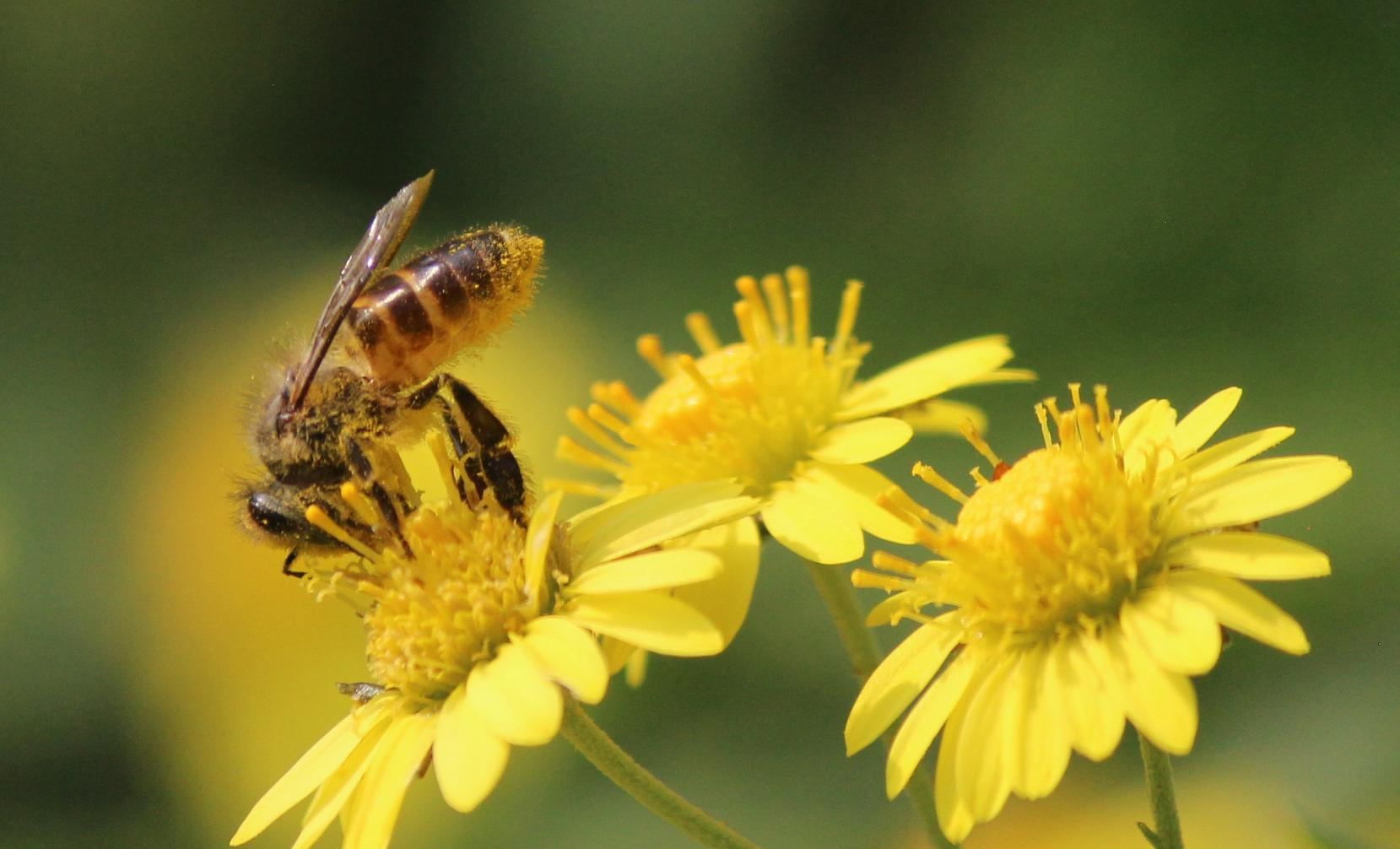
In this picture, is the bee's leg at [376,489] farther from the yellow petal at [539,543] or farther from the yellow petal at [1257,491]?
the yellow petal at [1257,491]

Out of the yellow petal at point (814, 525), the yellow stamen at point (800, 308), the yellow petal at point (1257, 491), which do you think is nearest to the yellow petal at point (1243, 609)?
the yellow petal at point (1257, 491)

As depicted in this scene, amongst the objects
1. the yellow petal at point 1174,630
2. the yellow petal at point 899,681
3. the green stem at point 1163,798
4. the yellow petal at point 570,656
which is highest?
the yellow petal at point 570,656

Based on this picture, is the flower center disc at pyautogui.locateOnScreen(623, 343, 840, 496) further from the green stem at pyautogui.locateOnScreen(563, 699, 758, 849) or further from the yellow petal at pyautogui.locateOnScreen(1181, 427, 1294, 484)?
the yellow petal at pyautogui.locateOnScreen(1181, 427, 1294, 484)

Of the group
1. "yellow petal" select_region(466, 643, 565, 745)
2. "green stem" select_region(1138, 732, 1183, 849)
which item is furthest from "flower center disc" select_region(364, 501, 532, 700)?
"green stem" select_region(1138, 732, 1183, 849)

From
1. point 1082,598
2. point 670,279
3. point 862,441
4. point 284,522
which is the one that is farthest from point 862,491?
point 670,279

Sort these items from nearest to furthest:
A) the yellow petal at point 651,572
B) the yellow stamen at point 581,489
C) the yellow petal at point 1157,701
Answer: the yellow petal at point 1157,701 → the yellow petal at point 651,572 → the yellow stamen at point 581,489
